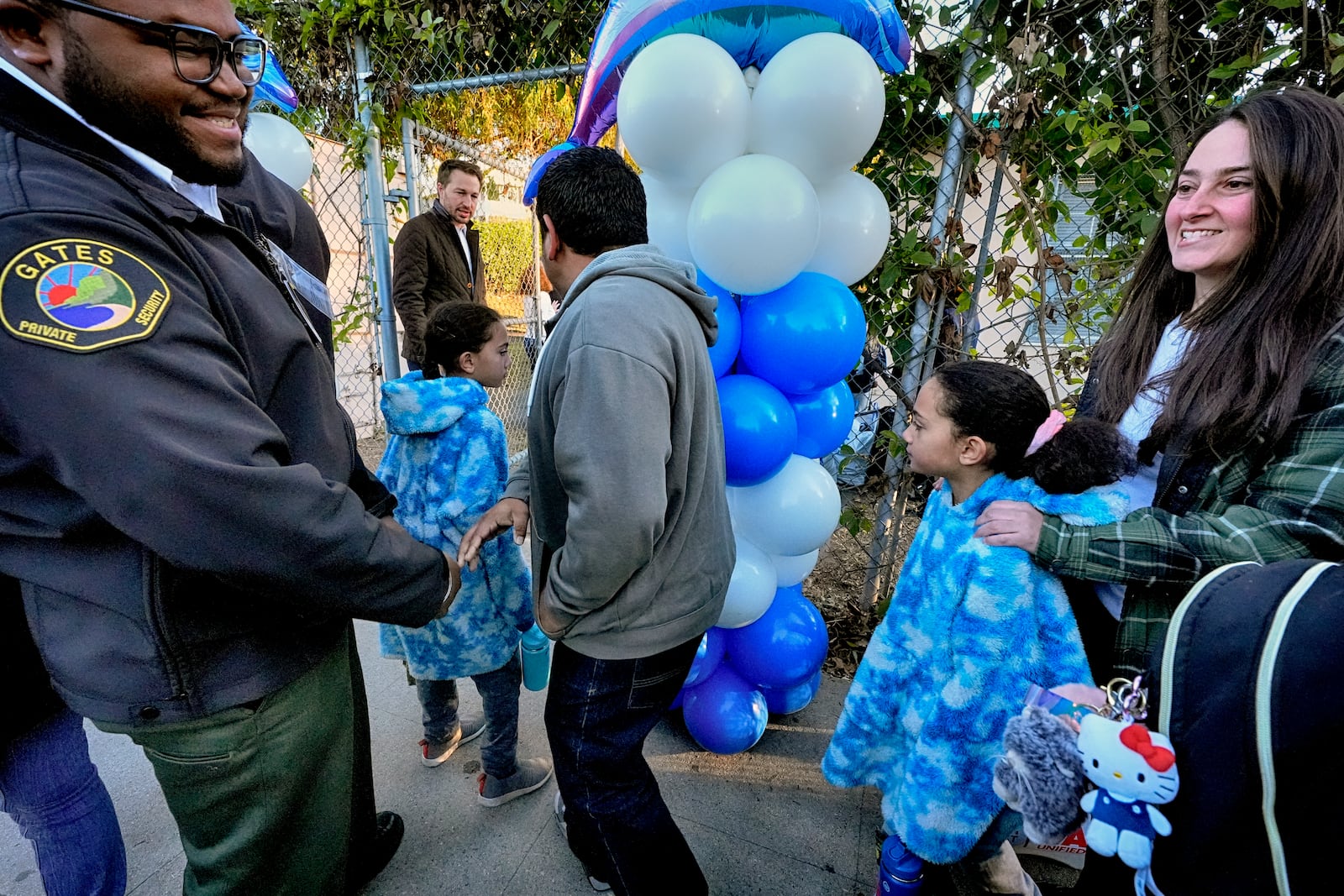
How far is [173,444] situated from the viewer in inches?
31.9

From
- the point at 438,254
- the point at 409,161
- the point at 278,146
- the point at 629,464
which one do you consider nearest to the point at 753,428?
the point at 629,464

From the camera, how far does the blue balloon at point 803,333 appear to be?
1.83m

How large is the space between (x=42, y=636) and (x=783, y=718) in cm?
218

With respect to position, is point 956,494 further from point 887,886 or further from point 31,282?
point 31,282

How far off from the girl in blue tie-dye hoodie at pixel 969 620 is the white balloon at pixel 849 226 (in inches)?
26.8

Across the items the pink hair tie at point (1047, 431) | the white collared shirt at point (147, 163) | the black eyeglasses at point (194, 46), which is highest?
the black eyeglasses at point (194, 46)

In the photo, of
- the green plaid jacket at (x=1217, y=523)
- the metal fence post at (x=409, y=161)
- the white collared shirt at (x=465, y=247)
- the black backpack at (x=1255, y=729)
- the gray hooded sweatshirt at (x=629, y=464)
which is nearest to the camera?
the black backpack at (x=1255, y=729)

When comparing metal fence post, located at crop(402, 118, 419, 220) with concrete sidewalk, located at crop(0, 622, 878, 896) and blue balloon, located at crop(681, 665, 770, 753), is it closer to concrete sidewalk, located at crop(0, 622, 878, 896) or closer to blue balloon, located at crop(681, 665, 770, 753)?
concrete sidewalk, located at crop(0, 622, 878, 896)

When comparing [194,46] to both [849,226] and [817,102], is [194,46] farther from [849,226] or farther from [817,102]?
[849,226]

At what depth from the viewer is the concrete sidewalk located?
1.76 metres

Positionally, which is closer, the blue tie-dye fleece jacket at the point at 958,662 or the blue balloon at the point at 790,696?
the blue tie-dye fleece jacket at the point at 958,662

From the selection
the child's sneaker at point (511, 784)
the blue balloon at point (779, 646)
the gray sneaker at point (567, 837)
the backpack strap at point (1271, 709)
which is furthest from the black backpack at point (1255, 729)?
the child's sneaker at point (511, 784)

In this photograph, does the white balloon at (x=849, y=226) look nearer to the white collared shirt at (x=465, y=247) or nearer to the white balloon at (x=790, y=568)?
the white balloon at (x=790, y=568)

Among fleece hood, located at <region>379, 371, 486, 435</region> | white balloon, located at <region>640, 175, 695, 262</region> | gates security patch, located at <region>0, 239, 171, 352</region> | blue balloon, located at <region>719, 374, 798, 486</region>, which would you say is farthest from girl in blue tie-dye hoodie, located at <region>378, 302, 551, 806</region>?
gates security patch, located at <region>0, 239, 171, 352</region>
